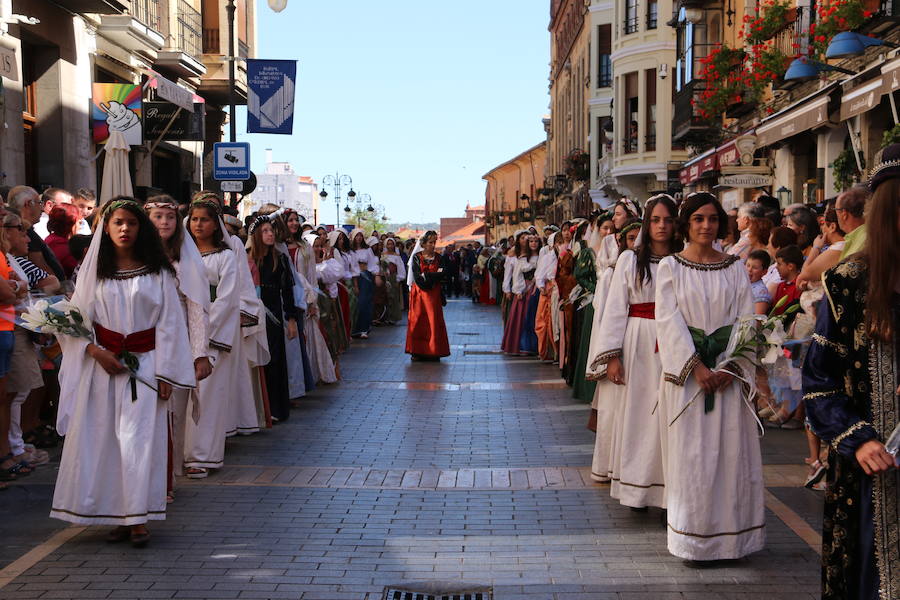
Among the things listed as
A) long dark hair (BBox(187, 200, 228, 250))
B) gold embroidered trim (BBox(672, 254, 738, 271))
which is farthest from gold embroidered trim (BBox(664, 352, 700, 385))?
long dark hair (BBox(187, 200, 228, 250))

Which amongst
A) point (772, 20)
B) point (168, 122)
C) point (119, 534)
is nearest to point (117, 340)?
point (119, 534)

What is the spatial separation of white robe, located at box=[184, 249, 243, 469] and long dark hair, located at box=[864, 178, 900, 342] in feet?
18.4

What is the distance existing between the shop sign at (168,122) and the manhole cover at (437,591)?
18.9 meters

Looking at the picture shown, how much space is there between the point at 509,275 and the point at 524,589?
14.4 meters

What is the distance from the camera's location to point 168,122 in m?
23.0

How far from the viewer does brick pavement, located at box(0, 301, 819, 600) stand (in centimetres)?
553

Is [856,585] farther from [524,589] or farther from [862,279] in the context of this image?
[524,589]

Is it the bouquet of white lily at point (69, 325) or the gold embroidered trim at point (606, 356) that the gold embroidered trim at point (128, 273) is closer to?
the bouquet of white lily at point (69, 325)

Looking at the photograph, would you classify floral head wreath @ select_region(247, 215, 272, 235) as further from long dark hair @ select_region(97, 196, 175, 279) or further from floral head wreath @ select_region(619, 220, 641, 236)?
long dark hair @ select_region(97, 196, 175, 279)

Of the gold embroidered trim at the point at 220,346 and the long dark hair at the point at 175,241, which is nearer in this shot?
the long dark hair at the point at 175,241

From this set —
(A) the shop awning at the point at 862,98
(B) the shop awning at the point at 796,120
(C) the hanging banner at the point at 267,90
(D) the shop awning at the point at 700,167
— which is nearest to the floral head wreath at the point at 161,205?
(A) the shop awning at the point at 862,98

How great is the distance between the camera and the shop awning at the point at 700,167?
22072mm

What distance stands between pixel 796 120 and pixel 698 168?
24.9 feet

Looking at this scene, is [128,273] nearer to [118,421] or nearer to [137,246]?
[137,246]
